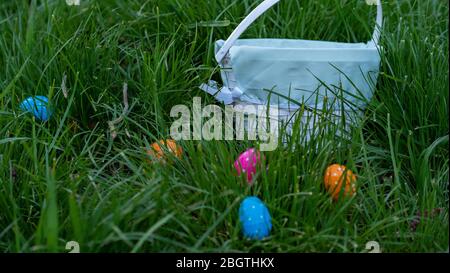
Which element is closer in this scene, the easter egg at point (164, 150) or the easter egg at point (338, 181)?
the easter egg at point (338, 181)

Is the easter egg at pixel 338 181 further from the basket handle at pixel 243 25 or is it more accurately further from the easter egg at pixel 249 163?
the basket handle at pixel 243 25

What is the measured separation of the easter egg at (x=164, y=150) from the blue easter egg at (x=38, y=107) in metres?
0.39

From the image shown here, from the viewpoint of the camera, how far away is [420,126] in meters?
1.92

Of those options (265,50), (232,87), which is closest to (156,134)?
(232,87)

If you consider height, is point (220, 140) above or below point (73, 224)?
above

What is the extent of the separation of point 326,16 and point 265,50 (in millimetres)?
620

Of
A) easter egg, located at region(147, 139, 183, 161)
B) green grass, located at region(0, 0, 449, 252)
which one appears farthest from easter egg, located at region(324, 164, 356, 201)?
easter egg, located at region(147, 139, 183, 161)

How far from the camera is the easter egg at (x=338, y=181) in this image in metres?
1.65

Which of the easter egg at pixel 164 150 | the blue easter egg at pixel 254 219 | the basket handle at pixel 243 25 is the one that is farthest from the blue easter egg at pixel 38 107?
the blue easter egg at pixel 254 219

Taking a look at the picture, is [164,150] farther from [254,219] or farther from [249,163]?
[254,219]

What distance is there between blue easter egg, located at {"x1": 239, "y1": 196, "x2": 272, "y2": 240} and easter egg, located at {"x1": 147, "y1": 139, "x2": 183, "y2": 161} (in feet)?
1.11
